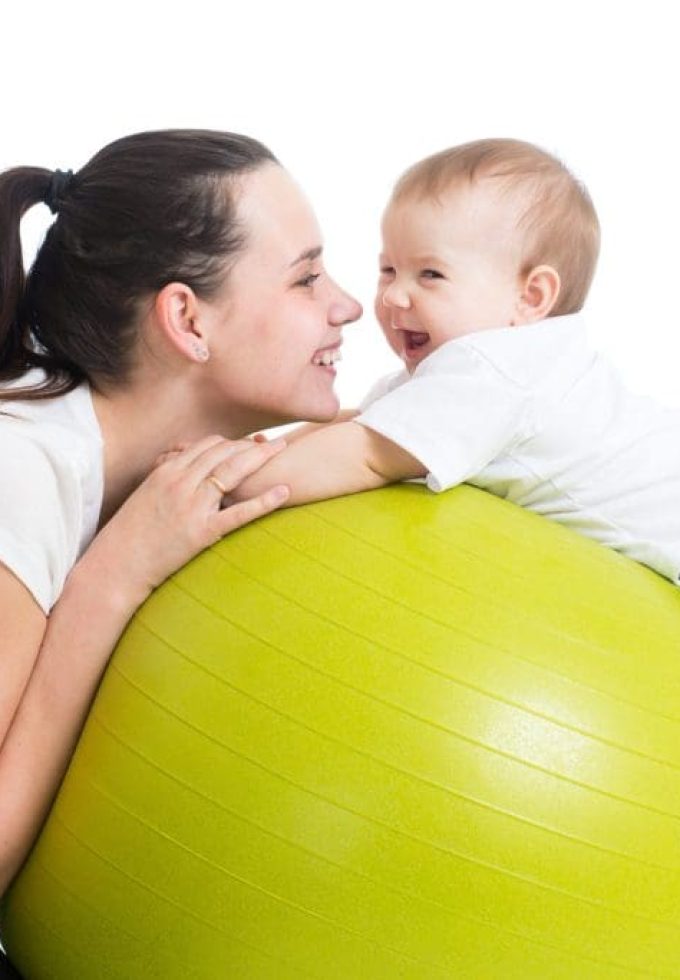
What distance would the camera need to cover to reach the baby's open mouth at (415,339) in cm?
245

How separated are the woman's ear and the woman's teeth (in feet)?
0.64

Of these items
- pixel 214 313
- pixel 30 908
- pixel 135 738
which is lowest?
pixel 30 908

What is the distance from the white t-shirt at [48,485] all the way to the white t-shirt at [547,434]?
0.47m

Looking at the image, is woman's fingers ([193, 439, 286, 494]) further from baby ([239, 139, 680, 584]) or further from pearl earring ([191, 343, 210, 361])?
pearl earring ([191, 343, 210, 361])

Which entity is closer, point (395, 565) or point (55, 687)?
point (395, 565)

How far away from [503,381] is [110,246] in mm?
687

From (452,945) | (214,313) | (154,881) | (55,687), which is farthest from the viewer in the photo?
(214,313)

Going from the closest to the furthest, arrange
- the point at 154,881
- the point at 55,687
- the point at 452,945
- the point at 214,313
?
1. the point at 452,945
2. the point at 154,881
3. the point at 55,687
4. the point at 214,313

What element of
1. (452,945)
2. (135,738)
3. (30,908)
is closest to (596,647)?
(452,945)

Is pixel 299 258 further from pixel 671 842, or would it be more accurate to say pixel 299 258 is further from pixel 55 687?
pixel 671 842

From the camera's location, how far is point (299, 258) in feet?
7.82

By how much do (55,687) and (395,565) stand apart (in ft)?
1.80

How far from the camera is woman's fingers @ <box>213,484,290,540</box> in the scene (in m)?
2.07

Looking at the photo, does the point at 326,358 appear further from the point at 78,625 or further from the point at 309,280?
the point at 78,625
